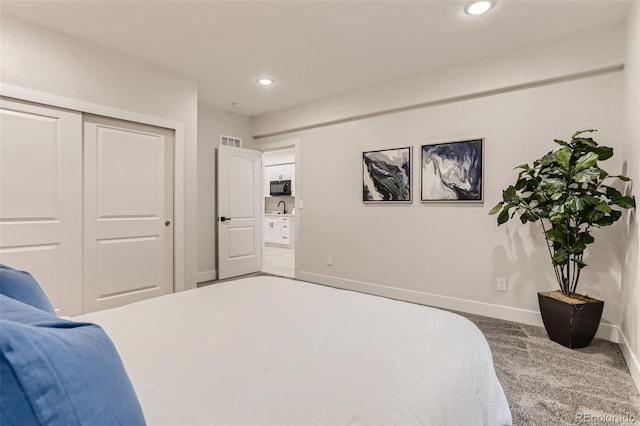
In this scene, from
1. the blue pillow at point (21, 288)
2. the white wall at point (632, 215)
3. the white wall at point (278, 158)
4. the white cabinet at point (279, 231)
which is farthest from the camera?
the white wall at point (278, 158)

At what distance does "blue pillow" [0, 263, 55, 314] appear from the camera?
2.54ft

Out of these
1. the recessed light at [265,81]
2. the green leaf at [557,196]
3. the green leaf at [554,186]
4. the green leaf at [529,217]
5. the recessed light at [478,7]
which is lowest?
the green leaf at [529,217]

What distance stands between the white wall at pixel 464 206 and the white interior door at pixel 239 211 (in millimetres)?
991

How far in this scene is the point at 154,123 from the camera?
3400 millimetres

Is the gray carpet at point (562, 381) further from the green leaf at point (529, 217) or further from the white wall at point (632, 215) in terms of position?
the green leaf at point (529, 217)

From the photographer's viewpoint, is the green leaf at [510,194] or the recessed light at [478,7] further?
the green leaf at [510,194]

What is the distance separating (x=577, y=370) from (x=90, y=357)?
2817 mm

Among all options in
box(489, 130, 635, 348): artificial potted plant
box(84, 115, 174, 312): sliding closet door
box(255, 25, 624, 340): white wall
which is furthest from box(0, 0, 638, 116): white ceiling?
box(489, 130, 635, 348): artificial potted plant

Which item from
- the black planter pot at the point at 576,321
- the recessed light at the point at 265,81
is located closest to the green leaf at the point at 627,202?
the black planter pot at the point at 576,321

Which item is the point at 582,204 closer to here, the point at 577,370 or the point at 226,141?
the point at 577,370

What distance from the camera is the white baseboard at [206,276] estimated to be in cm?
464

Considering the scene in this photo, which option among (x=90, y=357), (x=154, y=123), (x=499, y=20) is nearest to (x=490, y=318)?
(x=499, y=20)

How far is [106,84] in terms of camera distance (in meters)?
3.06

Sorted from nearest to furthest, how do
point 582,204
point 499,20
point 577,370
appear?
point 577,370, point 582,204, point 499,20
